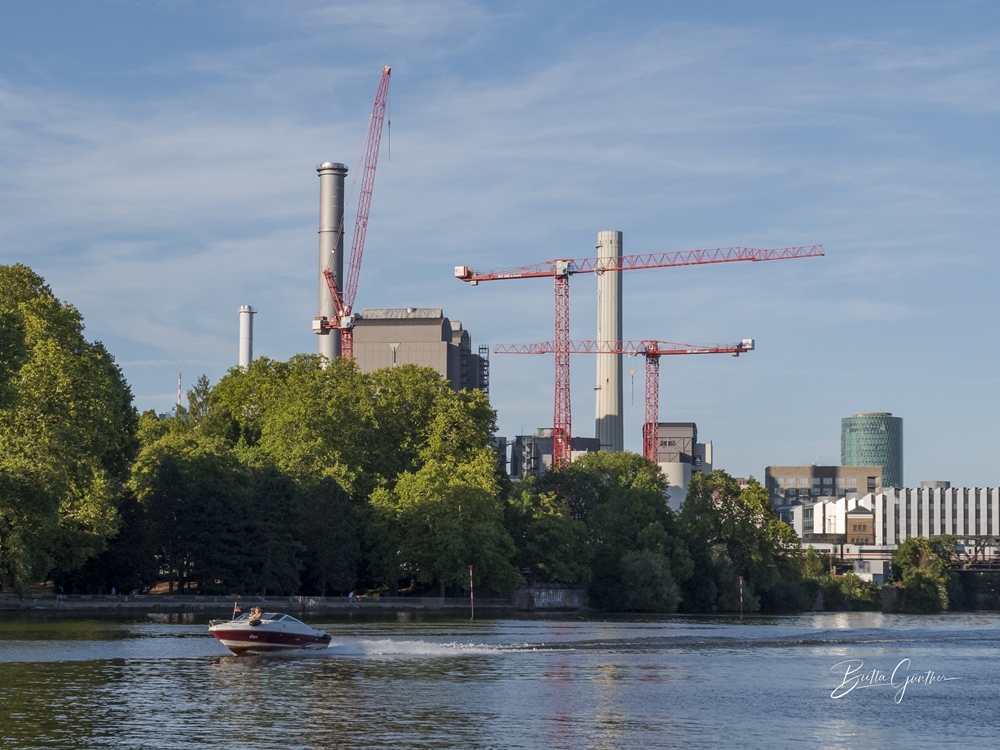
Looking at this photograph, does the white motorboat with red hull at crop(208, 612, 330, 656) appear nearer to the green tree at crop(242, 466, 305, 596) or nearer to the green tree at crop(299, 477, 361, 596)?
the green tree at crop(242, 466, 305, 596)

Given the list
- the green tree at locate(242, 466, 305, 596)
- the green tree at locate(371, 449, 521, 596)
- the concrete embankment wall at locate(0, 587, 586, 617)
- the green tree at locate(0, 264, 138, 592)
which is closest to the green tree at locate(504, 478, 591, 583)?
the concrete embankment wall at locate(0, 587, 586, 617)

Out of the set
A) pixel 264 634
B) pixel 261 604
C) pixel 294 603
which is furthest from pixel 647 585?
pixel 264 634

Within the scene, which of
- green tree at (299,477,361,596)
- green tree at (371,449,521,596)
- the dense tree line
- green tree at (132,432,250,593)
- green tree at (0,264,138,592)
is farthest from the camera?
green tree at (371,449,521,596)

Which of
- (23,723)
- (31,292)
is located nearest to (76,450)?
(31,292)

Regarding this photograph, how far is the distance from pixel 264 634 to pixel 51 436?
25216 millimetres

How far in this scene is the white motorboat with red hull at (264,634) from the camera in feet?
207

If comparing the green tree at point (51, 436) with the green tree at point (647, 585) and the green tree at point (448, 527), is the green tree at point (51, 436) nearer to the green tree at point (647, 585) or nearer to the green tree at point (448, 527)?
the green tree at point (448, 527)

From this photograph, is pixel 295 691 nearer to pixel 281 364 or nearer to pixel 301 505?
pixel 301 505

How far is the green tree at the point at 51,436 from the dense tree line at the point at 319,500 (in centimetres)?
14

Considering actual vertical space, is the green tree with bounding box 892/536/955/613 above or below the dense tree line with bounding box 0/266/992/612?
below

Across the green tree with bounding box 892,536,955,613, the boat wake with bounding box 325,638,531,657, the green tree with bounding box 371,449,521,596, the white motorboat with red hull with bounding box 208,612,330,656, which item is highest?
the green tree with bounding box 371,449,521,596

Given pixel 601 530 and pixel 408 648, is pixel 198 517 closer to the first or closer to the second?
pixel 408 648

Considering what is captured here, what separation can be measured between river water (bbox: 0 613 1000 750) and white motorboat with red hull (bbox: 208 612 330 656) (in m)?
0.72

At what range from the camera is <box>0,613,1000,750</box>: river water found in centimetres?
3959
